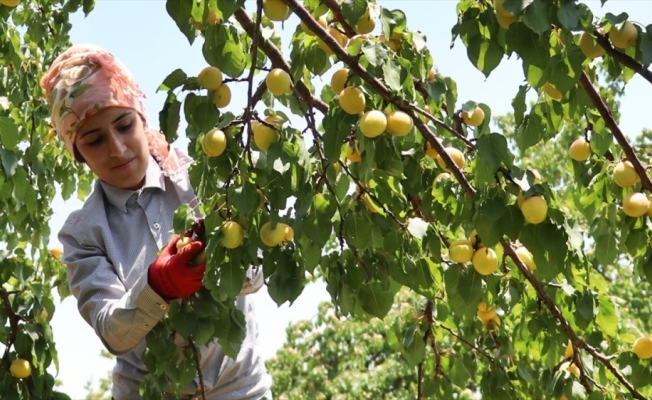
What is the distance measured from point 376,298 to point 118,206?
1003 mm

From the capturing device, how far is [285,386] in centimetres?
941

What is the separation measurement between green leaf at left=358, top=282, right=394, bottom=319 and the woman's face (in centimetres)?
93

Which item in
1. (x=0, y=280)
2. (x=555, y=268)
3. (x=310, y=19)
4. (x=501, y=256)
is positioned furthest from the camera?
(x=0, y=280)

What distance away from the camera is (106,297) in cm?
250

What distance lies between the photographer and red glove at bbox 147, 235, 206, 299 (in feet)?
6.88

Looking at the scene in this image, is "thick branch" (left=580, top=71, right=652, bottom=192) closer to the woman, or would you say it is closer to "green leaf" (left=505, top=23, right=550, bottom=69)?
"green leaf" (left=505, top=23, right=550, bottom=69)

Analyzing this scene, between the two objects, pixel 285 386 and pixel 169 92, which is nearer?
pixel 169 92

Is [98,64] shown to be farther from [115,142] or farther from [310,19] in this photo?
[310,19]

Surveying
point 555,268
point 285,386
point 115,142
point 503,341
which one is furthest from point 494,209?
point 285,386

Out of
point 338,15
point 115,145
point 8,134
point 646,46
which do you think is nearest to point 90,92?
point 115,145

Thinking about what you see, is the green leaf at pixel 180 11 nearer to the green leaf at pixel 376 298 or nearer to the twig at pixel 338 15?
the twig at pixel 338 15

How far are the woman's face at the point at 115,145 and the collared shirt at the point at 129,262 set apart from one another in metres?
0.05

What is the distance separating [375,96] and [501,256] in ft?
2.04

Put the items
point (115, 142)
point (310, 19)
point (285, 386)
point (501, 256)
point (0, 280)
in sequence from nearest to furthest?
point (310, 19), point (501, 256), point (115, 142), point (0, 280), point (285, 386)
